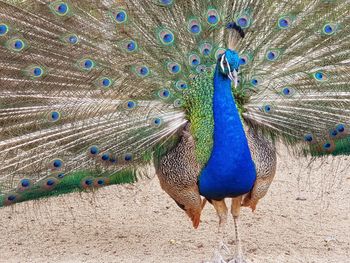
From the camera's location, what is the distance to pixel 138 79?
12.9 ft

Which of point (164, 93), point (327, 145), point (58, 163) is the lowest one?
point (58, 163)

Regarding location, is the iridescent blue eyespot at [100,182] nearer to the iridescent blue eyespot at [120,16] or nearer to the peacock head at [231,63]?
the iridescent blue eyespot at [120,16]

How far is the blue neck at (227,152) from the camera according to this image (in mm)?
3525

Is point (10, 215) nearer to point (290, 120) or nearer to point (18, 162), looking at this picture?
point (18, 162)

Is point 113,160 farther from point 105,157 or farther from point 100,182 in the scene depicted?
point 100,182

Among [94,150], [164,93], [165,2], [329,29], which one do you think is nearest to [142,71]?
[164,93]

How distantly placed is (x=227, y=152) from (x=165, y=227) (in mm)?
1467

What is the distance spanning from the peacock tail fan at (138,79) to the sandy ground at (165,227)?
17.6 inches

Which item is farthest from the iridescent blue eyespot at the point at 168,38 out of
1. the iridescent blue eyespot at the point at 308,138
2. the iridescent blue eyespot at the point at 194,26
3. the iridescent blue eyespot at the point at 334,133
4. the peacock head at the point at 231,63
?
the iridescent blue eyespot at the point at 334,133

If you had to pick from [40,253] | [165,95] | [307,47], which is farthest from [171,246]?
[307,47]

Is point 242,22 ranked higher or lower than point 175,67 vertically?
higher

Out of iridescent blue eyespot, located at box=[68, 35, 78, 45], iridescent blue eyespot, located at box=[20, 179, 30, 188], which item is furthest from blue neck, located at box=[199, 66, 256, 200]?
iridescent blue eyespot, located at box=[20, 179, 30, 188]

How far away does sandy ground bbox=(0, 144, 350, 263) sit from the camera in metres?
4.38

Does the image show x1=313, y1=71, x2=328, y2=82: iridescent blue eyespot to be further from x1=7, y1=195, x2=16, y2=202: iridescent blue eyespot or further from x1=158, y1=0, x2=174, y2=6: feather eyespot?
x1=7, y1=195, x2=16, y2=202: iridescent blue eyespot
